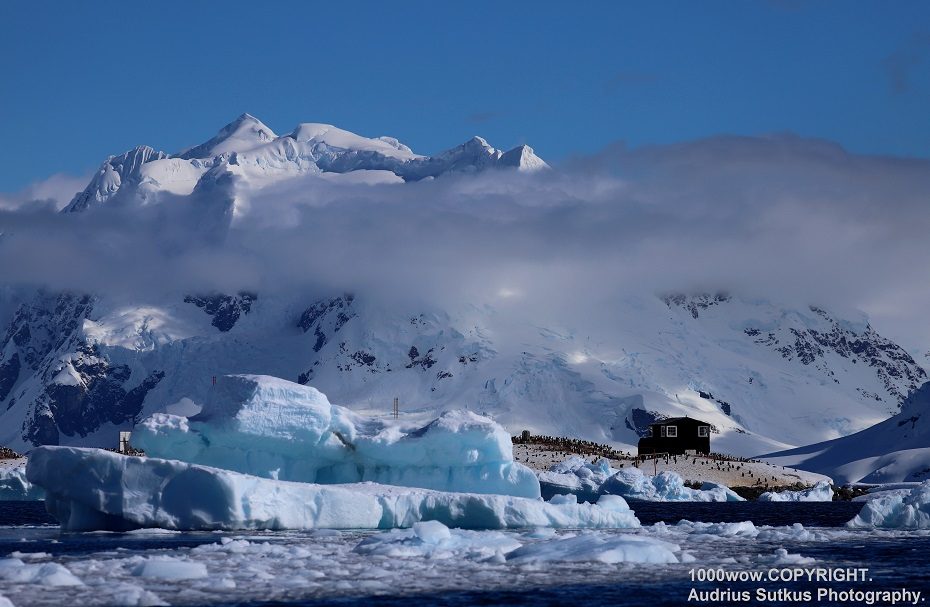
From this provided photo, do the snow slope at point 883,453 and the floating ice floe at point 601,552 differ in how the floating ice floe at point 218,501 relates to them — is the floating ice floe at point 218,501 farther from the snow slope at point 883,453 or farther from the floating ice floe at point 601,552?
the snow slope at point 883,453

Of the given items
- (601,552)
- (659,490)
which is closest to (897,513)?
(601,552)

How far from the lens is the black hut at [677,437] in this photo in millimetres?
146875

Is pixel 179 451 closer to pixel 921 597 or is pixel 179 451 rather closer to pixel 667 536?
pixel 667 536

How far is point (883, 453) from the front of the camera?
145 meters

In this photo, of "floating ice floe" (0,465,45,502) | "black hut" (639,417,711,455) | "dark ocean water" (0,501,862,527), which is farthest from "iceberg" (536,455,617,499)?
"black hut" (639,417,711,455)

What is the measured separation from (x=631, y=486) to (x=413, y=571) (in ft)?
222

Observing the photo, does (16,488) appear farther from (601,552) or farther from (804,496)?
(601,552)

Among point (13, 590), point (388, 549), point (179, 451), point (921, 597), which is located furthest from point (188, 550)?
point (921, 597)

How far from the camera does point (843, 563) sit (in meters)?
40.4

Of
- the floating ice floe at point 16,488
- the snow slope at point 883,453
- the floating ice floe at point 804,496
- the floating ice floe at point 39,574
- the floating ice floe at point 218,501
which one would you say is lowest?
the floating ice floe at point 39,574

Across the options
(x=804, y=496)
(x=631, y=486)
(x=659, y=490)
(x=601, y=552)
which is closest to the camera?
(x=601, y=552)

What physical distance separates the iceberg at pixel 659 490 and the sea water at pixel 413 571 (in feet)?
171

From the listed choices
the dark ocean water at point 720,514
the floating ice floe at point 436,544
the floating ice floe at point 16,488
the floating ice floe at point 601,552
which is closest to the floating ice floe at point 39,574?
the floating ice floe at point 436,544

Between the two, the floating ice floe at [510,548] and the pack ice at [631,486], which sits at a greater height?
the pack ice at [631,486]
